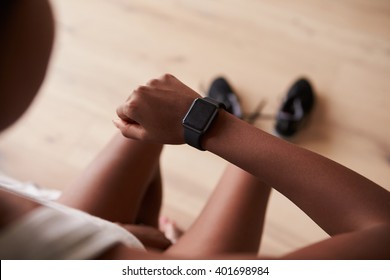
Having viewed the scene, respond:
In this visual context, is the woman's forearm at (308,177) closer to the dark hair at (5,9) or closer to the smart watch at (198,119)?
the smart watch at (198,119)

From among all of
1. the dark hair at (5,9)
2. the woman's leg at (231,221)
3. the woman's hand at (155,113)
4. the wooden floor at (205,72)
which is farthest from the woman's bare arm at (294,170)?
the wooden floor at (205,72)

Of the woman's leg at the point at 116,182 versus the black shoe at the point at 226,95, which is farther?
the black shoe at the point at 226,95

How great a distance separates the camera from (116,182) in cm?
88

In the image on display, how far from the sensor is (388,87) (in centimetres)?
141

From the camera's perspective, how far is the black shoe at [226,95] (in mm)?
1395

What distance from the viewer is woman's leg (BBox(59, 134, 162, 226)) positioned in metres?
0.85

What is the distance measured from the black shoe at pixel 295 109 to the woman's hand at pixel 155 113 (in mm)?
646

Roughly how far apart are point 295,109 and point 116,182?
74cm

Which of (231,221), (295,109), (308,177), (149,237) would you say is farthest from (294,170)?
(295,109)

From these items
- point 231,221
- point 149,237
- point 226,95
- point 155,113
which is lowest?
point 149,237

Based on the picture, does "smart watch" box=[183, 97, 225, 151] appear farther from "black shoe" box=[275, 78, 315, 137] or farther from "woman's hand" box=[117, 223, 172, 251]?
"black shoe" box=[275, 78, 315, 137]

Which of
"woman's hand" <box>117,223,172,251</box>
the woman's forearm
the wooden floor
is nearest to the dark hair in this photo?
the woman's forearm

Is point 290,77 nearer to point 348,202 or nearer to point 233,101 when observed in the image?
point 233,101

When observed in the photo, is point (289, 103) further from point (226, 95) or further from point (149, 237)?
point (149, 237)
